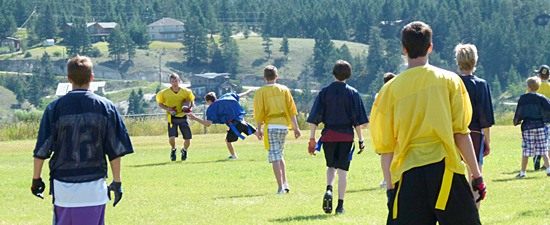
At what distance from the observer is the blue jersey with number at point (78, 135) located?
347 inches

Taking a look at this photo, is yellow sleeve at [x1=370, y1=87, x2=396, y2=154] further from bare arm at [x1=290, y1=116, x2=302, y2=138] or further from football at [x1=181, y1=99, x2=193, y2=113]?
football at [x1=181, y1=99, x2=193, y2=113]

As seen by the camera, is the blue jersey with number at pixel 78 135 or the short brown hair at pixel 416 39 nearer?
the short brown hair at pixel 416 39

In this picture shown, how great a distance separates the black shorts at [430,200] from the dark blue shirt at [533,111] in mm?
11437

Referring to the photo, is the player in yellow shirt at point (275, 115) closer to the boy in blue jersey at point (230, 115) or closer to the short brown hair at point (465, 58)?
the short brown hair at point (465, 58)

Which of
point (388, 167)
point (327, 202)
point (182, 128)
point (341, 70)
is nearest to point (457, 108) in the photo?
point (388, 167)

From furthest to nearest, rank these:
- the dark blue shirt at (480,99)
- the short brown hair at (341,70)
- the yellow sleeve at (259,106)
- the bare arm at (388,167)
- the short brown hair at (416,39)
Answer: the yellow sleeve at (259,106), the short brown hair at (341,70), the dark blue shirt at (480,99), the bare arm at (388,167), the short brown hair at (416,39)

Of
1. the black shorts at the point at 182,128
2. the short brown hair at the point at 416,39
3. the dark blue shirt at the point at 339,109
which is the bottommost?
the black shorts at the point at 182,128

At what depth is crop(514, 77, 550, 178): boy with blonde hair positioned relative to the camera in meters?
18.7

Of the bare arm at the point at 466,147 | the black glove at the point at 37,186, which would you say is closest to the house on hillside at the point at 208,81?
the black glove at the point at 37,186

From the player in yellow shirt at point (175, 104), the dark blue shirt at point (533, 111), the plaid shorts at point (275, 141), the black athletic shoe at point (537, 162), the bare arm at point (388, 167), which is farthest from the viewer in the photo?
the player in yellow shirt at point (175, 104)

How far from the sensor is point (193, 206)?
15383mm

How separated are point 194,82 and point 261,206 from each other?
571 feet

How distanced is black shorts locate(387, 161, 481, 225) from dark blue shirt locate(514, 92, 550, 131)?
37.5ft

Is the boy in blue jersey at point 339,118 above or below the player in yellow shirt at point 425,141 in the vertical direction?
below
